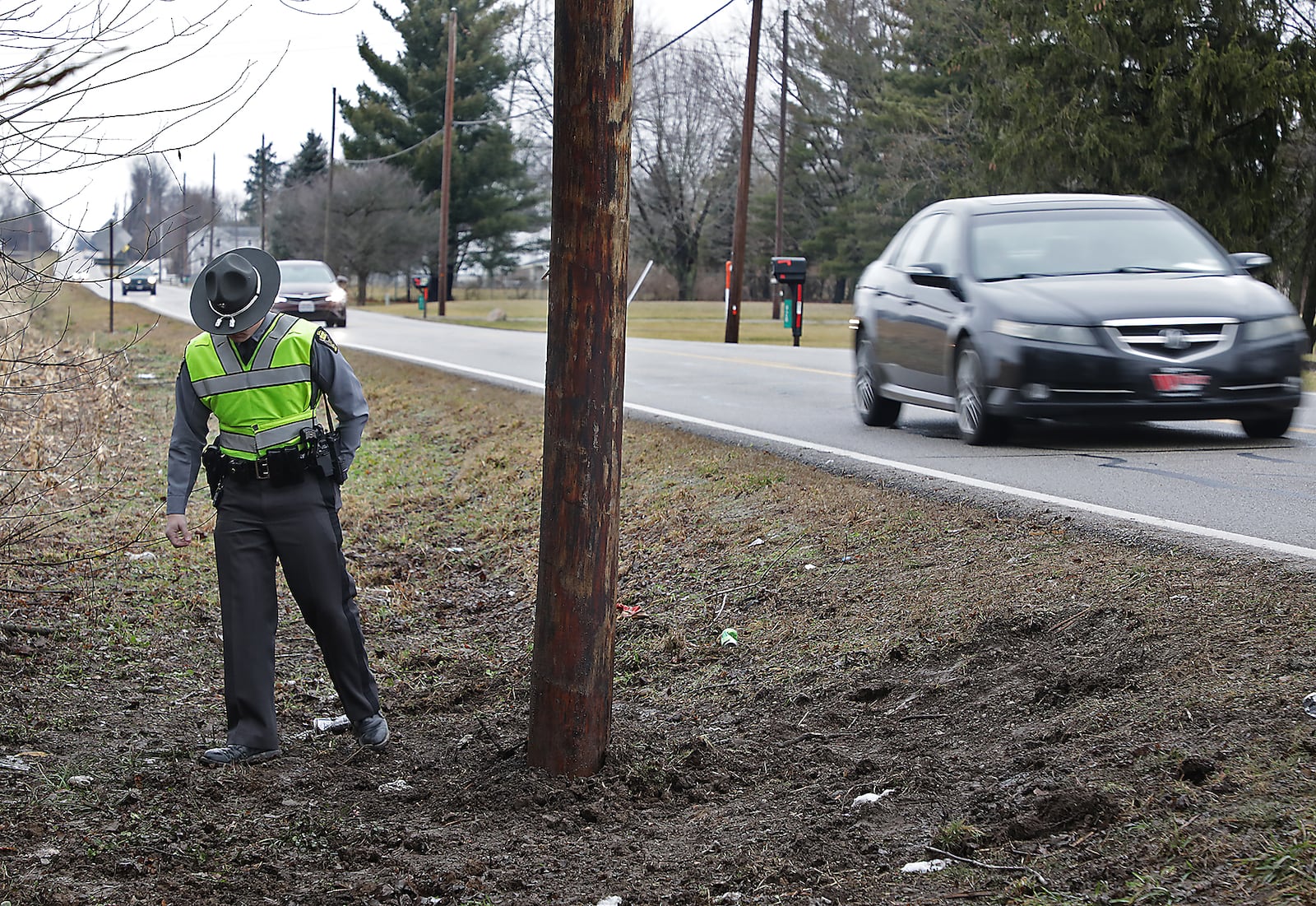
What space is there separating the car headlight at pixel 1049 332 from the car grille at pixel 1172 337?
135 mm

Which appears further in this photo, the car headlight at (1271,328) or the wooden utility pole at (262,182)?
the wooden utility pole at (262,182)

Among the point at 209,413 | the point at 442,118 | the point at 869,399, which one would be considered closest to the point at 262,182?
the point at 442,118

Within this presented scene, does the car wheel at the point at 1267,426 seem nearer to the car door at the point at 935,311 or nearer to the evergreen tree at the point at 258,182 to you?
the car door at the point at 935,311

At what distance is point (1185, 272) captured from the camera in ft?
30.3

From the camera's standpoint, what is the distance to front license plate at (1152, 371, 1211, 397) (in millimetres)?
8414

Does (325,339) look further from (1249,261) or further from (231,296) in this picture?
(1249,261)

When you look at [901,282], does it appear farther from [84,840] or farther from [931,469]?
[84,840]

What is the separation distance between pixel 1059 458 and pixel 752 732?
4.07 m

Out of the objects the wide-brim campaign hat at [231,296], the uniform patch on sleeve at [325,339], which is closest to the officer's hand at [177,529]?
the wide-brim campaign hat at [231,296]

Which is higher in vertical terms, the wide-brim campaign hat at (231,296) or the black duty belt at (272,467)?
the wide-brim campaign hat at (231,296)

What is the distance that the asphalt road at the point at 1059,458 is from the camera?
6547mm

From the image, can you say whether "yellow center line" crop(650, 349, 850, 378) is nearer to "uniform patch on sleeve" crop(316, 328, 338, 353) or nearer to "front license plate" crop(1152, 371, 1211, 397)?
"front license plate" crop(1152, 371, 1211, 397)

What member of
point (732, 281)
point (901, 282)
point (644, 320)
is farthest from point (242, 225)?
point (901, 282)

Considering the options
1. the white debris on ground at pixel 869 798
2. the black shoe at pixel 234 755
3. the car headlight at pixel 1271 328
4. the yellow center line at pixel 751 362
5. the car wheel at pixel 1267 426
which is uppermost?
the car headlight at pixel 1271 328
